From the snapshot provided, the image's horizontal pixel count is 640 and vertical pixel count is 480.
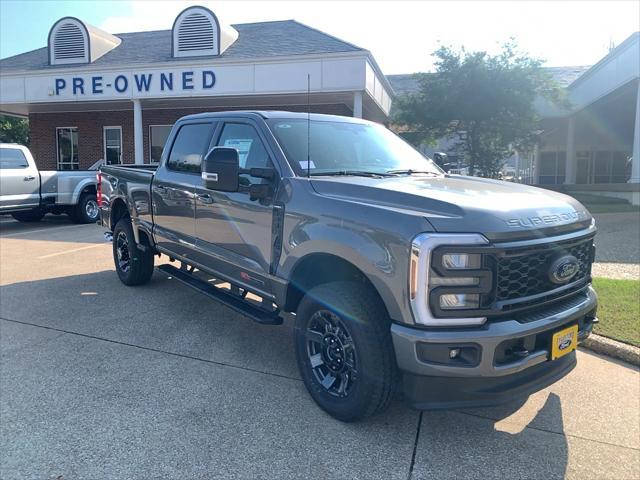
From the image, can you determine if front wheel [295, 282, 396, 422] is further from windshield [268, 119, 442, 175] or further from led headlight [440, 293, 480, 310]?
windshield [268, 119, 442, 175]

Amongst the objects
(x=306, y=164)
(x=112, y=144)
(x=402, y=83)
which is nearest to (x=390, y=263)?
(x=306, y=164)

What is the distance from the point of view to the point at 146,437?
3186 mm

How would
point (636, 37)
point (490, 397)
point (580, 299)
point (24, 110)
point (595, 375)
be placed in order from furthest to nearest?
point (24, 110)
point (636, 37)
point (595, 375)
point (580, 299)
point (490, 397)

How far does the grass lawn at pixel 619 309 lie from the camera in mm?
4922

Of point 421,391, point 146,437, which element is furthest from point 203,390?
point 421,391

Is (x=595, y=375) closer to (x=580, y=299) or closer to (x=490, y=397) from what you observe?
(x=580, y=299)

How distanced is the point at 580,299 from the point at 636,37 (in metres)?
17.7

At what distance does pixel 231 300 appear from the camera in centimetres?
451

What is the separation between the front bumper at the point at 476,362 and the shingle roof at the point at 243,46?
13.6 meters

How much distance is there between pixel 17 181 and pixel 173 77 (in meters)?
6.68

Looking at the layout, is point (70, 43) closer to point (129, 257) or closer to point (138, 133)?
point (138, 133)

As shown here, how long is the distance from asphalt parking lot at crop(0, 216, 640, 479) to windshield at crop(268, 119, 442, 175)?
169cm

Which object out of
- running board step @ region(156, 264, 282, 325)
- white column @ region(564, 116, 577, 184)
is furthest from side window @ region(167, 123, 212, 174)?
white column @ region(564, 116, 577, 184)

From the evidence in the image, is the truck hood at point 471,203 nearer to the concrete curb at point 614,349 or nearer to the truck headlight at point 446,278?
the truck headlight at point 446,278
